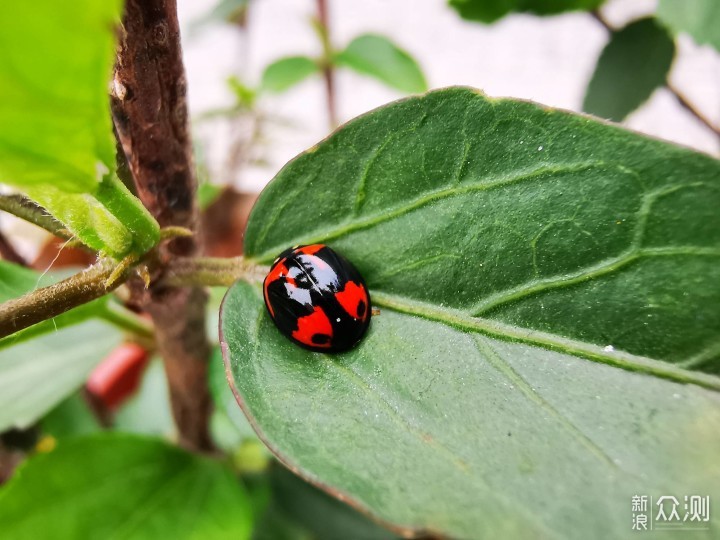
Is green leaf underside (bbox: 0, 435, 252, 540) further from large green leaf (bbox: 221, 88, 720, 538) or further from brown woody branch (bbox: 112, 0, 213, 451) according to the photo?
large green leaf (bbox: 221, 88, 720, 538)

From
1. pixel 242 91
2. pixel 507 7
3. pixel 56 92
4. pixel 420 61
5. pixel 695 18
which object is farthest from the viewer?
pixel 420 61

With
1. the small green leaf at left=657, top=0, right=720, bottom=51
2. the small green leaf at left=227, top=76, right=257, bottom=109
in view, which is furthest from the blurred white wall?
the small green leaf at left=657, top=0, right=720, bottom=51

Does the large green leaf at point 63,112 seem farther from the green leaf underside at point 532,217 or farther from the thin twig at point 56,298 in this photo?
the green leaf underside at point 532,217

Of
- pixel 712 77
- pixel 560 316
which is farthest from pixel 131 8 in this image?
pixel 712 77

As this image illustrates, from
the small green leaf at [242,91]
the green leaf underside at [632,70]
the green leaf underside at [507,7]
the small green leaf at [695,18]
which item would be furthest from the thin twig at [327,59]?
the small green leaf at [695,18]

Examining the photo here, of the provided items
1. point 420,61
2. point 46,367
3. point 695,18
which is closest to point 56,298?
point 46,367

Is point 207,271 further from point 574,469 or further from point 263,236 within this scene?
point 574,469

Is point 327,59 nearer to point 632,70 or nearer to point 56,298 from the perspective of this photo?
point 632,70
